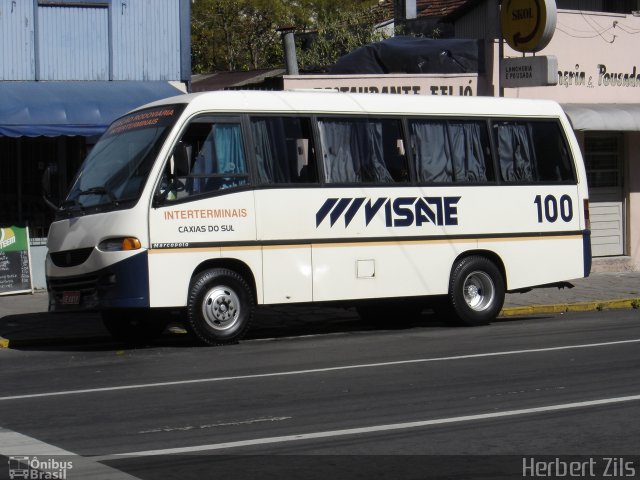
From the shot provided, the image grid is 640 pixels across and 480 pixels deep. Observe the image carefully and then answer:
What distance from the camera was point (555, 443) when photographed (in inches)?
284

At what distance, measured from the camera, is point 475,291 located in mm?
15008

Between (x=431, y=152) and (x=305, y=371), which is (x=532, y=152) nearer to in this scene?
(x=431, y=152)

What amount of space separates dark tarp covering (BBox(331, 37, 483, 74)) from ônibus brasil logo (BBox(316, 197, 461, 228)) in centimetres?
714

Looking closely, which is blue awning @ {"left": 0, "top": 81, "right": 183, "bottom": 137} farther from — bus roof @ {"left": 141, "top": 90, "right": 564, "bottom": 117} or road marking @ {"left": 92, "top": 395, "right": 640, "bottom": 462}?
road marking @ {"left": 92, "top": 395, "right": 640, "bottom": 462}

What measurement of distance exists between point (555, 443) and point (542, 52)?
15.3m

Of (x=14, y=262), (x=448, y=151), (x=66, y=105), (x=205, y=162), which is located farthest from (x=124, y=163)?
(x=14, y=262)

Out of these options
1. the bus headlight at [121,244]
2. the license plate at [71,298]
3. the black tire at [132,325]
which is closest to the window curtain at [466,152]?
the black tire at [132,325]

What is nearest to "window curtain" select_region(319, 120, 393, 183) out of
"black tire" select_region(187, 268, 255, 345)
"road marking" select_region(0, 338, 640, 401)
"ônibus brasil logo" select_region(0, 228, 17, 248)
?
"black tire" select_region(187, 268, 255, 345)

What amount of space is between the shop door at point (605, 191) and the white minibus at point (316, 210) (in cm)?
651

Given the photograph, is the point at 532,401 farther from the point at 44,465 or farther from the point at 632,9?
the point at 632,9

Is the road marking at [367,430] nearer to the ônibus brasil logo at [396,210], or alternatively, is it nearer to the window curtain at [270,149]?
the ônibus brasil logo at [396,210]

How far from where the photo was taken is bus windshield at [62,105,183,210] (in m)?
12.6
